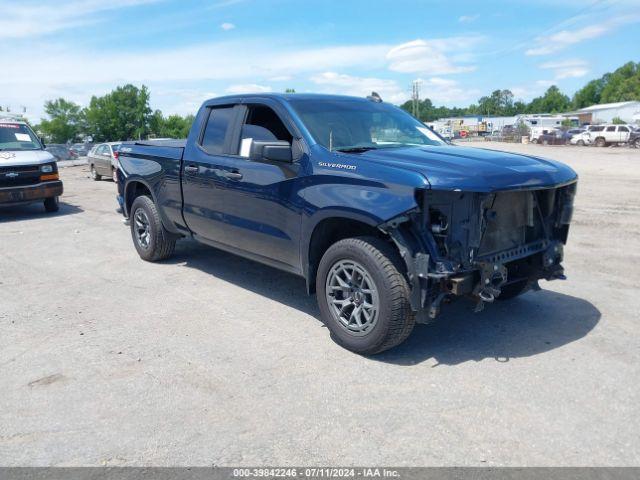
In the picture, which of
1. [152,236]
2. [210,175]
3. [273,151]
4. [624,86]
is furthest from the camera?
[624,86]

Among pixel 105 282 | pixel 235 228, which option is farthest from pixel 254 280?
pixel 105 282

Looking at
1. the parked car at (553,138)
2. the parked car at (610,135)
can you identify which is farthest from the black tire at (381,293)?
the parked car at (553,138)

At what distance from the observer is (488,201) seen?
389cm

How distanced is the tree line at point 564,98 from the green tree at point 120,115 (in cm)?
5385

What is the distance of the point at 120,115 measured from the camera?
100125 mm

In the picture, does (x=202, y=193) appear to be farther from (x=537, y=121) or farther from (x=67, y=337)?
(x=537, y=121)

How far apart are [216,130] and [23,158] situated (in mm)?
6992

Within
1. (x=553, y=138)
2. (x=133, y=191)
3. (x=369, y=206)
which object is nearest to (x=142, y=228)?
(x=133, y=191)

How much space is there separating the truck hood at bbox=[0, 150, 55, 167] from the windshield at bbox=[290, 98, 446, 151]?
7864 millimetres

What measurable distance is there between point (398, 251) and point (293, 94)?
214 centimetres

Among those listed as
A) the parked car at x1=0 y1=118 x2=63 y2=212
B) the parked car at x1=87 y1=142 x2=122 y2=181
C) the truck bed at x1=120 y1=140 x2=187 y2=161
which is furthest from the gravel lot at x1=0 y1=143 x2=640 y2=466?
the parked car at x1=87 y1=142 x2=122 y2=181

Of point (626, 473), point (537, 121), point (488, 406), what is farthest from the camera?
point (537, 121)

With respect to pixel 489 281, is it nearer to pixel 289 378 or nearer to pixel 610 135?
pixel 289 378

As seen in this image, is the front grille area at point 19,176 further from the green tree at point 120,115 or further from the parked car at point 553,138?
the green tree at point 120,115
